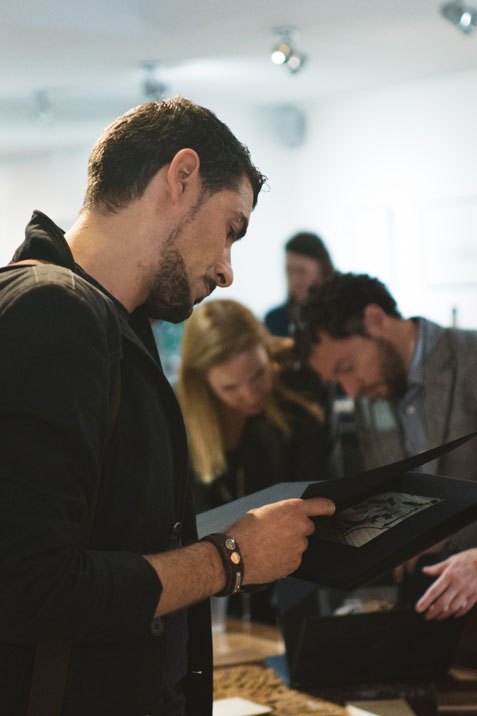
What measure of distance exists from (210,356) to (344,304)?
0.52 metres

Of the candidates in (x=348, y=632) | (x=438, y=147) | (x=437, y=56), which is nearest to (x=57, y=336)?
(x=348, y=632)

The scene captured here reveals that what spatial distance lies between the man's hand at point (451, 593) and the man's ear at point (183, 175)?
0.89m

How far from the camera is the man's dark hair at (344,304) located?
2357mm

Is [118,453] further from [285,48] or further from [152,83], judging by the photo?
[152,83]

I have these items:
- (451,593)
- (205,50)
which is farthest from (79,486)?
(205,50)

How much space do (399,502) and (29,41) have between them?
3927mm

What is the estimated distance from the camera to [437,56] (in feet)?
17.0

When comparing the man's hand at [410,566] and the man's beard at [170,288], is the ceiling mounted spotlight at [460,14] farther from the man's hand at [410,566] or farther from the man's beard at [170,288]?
the man's beard at [170,288]

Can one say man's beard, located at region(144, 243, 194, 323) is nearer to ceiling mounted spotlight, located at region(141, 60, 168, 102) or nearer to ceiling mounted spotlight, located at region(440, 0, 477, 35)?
ceiling mounted spotlight, located at region(440, 0, 477, 35)

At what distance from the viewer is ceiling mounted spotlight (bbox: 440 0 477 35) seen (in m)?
4.06

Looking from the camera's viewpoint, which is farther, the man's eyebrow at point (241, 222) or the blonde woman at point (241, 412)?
the blonde woman at point (241, 412)

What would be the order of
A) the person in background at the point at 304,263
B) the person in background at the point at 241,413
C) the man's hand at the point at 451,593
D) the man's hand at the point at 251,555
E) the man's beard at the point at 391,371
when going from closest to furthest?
1. the man's hand at the point at 251,555
2. the man's hand at the point at 451,593
3. the man's beard at the point at 391,371
4. the person in background at the point at 241,413
5. the person in background at the point at 304,263

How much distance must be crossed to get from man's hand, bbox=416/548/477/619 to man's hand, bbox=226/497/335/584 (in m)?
0.55

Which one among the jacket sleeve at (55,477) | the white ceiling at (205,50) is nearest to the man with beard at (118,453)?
the jacket sleeve at (55,477)
